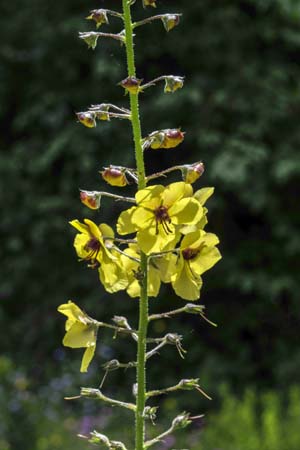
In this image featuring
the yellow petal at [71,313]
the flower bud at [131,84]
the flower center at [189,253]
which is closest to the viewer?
the flower bud at [131,84]

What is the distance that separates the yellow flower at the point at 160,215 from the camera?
5.08 ft

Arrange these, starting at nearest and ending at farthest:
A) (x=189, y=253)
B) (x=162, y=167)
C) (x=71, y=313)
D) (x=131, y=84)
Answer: (x=131, y=84)
(x=189, y=253)
(x=71, y=313)
(x=162, y=167)

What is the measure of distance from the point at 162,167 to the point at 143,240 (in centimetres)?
614

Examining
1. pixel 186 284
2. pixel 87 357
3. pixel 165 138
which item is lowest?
pixel 87 357

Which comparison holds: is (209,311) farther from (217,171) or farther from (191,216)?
(191,216)

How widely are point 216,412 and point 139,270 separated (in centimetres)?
559

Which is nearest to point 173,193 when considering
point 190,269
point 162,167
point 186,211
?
point 186,211

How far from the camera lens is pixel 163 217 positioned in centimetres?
158

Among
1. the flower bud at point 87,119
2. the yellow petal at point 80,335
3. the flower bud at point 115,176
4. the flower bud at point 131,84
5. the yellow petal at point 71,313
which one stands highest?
the flower bud at point 131,84

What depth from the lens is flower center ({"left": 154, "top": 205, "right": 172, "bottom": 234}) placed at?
1562mm

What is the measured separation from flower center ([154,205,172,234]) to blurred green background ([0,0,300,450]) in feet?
15.8

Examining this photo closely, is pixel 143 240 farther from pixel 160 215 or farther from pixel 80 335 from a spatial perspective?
pixel 80 335

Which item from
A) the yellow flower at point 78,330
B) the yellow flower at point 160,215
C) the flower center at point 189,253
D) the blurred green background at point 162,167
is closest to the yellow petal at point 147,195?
the yellow flower at point 160,215

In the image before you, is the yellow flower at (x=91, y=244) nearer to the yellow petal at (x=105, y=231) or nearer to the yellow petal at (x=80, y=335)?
the yellow petal at (x=105, y=231)
